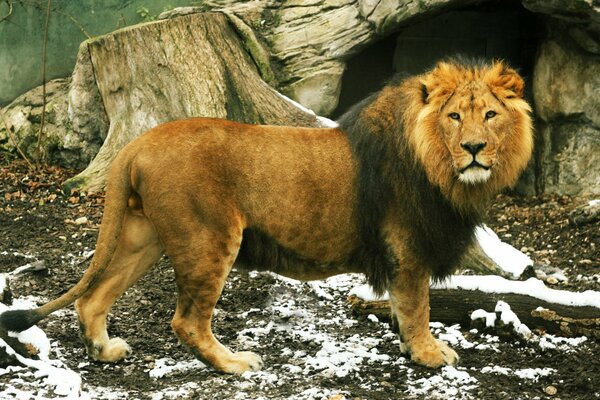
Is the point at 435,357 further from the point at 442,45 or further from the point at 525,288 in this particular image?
the point at 442,45

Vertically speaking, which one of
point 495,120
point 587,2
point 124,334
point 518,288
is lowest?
point 124,334

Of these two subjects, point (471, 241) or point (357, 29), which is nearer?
point (471, 241)

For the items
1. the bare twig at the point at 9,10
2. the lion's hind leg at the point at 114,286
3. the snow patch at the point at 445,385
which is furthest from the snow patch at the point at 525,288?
the bare twig at the point at 9,10

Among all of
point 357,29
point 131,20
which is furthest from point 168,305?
point 131,20

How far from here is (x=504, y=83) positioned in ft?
14.8

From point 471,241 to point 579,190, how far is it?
3914mm

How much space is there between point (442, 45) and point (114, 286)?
5.69 metres

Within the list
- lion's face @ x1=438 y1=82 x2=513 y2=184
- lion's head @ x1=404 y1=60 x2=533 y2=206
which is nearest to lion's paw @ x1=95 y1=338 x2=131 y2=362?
lion's head @ x1=404 y1=60 x2=533 y2=206

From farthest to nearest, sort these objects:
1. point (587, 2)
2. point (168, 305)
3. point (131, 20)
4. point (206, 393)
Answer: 1. point (131, 20)
2. point (587, 2)
3. point (168, 305)
4. point (206, 393)

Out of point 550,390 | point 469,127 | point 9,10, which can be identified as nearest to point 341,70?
point 9,10

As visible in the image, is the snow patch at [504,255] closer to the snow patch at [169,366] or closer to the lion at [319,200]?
the lion at [319,200]

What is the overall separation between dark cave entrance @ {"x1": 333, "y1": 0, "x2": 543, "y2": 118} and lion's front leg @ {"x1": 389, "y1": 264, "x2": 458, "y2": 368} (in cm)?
450

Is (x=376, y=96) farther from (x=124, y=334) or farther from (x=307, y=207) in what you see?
(x=124, y=334)

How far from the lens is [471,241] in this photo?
477cm
